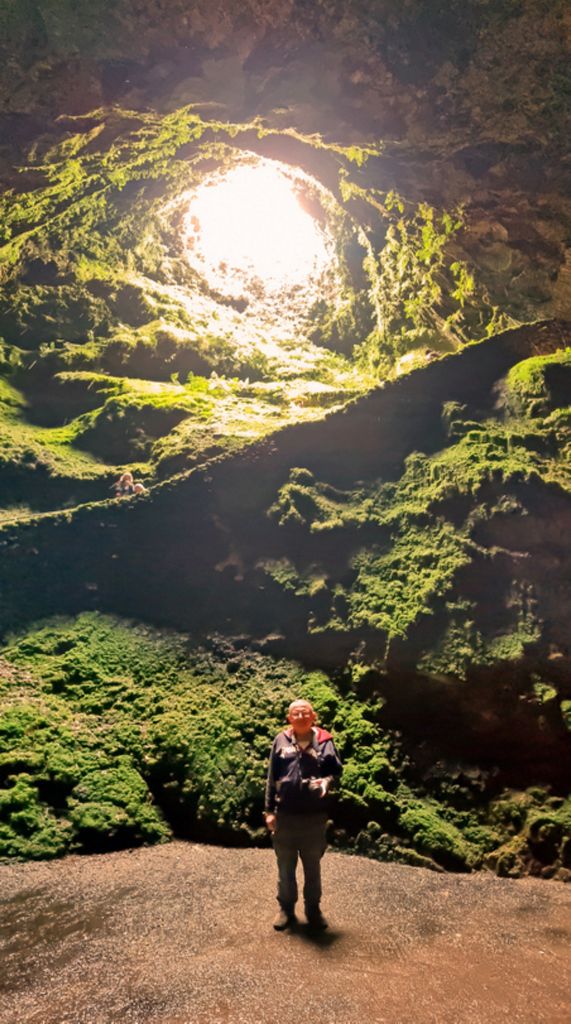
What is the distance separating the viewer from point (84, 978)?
13.4 ft

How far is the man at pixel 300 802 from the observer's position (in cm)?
448

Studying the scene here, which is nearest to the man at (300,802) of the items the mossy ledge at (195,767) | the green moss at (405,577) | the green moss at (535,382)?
the mossy ledge at (195,767)

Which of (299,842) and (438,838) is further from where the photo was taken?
(438,838)

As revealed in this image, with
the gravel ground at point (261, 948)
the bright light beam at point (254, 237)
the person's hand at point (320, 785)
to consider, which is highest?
the bright light beam at point (254, 237)

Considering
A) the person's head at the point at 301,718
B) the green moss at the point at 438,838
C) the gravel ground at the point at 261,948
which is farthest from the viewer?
the green moss at the point at 438,838

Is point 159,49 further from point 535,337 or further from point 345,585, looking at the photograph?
point 345,585

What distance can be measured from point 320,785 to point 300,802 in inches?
8.1

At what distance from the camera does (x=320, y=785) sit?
14.5ft

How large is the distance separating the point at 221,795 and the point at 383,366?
1160 centimetres

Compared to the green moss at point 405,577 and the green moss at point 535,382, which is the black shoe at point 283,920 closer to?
A: the green moss at point 405,577

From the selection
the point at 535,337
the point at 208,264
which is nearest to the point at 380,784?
the point at 535,337

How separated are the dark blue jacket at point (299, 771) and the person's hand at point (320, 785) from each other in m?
0.03

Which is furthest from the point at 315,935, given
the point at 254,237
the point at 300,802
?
the point at 254,237

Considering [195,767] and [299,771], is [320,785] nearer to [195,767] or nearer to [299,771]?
[299,771]
